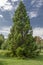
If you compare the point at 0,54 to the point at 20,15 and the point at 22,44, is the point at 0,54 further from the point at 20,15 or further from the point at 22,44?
the point at 20,15

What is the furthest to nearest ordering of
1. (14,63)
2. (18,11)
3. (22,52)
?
(18,11) → (22,52) → (14,63)

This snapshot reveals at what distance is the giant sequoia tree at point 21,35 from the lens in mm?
30344

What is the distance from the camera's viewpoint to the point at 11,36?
31.7 m

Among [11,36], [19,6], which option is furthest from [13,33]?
[19,6]

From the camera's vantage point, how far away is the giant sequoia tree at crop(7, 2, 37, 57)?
30.3 meters

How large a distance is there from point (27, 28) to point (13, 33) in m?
2.63

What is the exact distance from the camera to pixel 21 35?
30453 mm

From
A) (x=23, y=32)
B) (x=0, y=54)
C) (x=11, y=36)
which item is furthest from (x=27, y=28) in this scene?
(x=0, y=54)

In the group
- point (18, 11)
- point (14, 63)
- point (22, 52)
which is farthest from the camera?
point (18, 11)

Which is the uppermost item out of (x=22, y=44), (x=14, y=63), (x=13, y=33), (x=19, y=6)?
(x=19, y=6)

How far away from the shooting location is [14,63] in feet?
81.7

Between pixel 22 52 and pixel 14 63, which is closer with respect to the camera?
pixel 14 63

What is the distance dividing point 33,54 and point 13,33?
192 inches

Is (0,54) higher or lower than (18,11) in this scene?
lower
